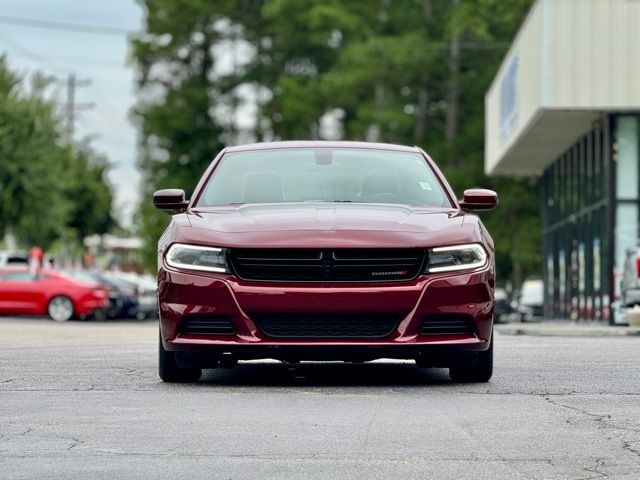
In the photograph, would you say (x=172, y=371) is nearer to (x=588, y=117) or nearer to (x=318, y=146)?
(x=318, y=146)

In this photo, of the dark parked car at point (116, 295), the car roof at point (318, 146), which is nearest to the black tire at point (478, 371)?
the car roof at point (318, 146)

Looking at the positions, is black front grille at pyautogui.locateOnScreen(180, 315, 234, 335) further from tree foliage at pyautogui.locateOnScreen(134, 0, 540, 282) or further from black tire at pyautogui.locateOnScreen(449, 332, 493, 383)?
tree foliage at pyautogui.locateOnScreen(134, 0, 540, 282)

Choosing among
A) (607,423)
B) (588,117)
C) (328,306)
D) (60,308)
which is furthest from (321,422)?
(60,308)

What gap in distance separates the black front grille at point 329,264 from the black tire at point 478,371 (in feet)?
2.81

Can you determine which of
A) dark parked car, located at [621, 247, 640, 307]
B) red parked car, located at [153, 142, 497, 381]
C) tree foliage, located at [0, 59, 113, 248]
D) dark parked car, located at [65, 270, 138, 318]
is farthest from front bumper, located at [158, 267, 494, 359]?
tree foliage, located at [0, 59, 113, 248]

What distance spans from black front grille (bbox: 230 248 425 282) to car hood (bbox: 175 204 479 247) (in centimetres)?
6

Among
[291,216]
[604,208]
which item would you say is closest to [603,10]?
[604,208]

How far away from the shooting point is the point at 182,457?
6980 millimetres

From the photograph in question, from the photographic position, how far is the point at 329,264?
32.1 feet

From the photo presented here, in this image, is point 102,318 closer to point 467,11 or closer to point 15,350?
point 467,11

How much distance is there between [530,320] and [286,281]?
36.0 meters

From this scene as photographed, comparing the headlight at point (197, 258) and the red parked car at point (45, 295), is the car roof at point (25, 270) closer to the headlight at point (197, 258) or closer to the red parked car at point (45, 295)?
the red parked car at point (45, 295)

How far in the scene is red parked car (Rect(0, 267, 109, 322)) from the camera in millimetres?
37156

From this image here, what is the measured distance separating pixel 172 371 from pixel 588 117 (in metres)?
21.5
